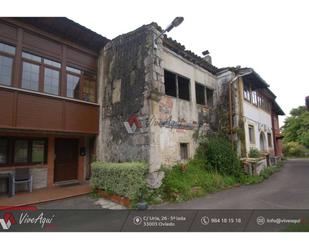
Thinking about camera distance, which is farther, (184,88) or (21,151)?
(184,88)

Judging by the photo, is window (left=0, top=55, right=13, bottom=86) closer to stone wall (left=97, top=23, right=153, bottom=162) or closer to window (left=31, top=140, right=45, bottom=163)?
window (left=31, top=140, right=45, bottom=163)

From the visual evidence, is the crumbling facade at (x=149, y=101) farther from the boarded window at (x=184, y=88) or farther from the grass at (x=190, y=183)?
the grass at (x=190, y=183)

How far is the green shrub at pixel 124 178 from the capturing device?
676 cm

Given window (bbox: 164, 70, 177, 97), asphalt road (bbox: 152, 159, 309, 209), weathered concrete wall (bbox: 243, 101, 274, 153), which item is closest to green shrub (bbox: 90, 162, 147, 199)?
asphalt road (bbox: 152, 159, 309, 209)

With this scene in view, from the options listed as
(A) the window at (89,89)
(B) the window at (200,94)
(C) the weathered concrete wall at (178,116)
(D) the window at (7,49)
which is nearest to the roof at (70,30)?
(D) the window at (7,49)

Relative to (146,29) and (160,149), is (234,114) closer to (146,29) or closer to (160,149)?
(160,149)

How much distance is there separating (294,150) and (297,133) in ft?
18.5

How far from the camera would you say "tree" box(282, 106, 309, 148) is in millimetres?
32531

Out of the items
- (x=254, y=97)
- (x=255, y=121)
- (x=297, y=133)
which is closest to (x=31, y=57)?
(x=255, y=121)

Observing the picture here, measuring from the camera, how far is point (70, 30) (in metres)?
8.65

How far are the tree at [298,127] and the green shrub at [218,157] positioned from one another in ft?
90.5

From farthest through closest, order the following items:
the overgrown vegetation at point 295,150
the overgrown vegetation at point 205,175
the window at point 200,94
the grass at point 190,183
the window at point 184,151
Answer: the overgrown vegetation at point 295,150
the window at point 200,94
the window at point 184,151
the overgrown vegetation at point 205,175
the grass at point 190,183

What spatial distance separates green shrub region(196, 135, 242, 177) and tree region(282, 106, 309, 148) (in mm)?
27569

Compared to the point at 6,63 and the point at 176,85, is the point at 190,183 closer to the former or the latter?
the point at 176,85
